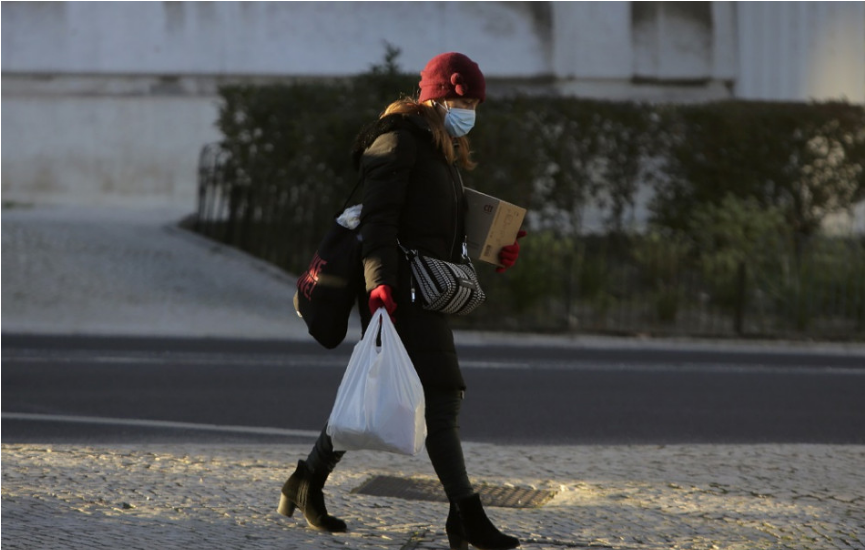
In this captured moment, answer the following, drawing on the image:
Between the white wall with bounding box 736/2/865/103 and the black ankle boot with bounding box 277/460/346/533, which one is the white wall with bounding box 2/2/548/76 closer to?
the white wall with bounding box 736/2/865/103

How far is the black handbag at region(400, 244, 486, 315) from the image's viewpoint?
5.12 metres

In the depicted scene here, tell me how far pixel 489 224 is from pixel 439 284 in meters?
0.36

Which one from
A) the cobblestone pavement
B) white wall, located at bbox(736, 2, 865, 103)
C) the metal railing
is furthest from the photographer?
white wall, located at bbox(736, 2, 865, 103)

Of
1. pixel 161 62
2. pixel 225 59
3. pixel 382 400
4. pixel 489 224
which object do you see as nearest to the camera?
pixel 382 400

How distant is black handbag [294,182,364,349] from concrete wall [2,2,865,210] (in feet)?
69.6

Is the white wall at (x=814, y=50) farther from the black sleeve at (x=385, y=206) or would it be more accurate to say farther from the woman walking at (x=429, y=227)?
the black sleeve at (x=385, y=206)

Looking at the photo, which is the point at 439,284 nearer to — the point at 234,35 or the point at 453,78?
the point at 453,78

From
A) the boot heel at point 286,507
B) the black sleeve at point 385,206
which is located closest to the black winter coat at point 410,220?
the black sleeve at point 385,206

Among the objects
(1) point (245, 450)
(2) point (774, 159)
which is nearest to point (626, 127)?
(2) point (774, 159)

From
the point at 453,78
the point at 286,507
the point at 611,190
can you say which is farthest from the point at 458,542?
the point at 611,190

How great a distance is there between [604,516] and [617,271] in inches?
440

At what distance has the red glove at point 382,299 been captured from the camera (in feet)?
16.5

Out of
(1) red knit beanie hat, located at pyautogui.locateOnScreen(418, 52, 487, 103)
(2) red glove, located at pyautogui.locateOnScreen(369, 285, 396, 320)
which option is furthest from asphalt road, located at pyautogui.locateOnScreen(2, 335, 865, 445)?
(1) red knit beanie hat, located at pyautogui.locateOnScreen(418, 52, 487, 103)

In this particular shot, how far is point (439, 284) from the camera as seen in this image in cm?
513
